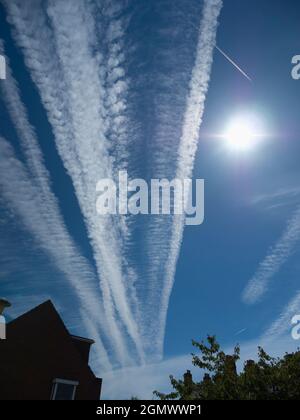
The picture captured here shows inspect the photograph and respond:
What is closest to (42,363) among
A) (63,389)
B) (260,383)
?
(63,389)

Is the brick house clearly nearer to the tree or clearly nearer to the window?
the window

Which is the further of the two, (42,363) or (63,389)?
(63,389)

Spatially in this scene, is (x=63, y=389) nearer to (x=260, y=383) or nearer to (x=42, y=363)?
(x=42, y=363)

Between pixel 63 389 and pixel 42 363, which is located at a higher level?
pixel 42 363

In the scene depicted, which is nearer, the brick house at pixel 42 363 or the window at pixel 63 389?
the brick house at pixel 42 363

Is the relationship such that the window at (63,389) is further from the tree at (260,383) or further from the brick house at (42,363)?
the tree at (260,383)

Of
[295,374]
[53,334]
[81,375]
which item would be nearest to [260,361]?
[295,374]

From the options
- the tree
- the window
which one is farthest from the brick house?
the tree

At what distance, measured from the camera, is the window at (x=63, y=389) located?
21.0 metres

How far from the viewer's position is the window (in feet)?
69.1

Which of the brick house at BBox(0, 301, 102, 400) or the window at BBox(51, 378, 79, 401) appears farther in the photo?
the window at BBox(51, 378, 79, 401)

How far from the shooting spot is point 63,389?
70.8 feet

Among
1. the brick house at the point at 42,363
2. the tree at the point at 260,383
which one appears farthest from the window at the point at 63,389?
the tree at the point at 260,383
